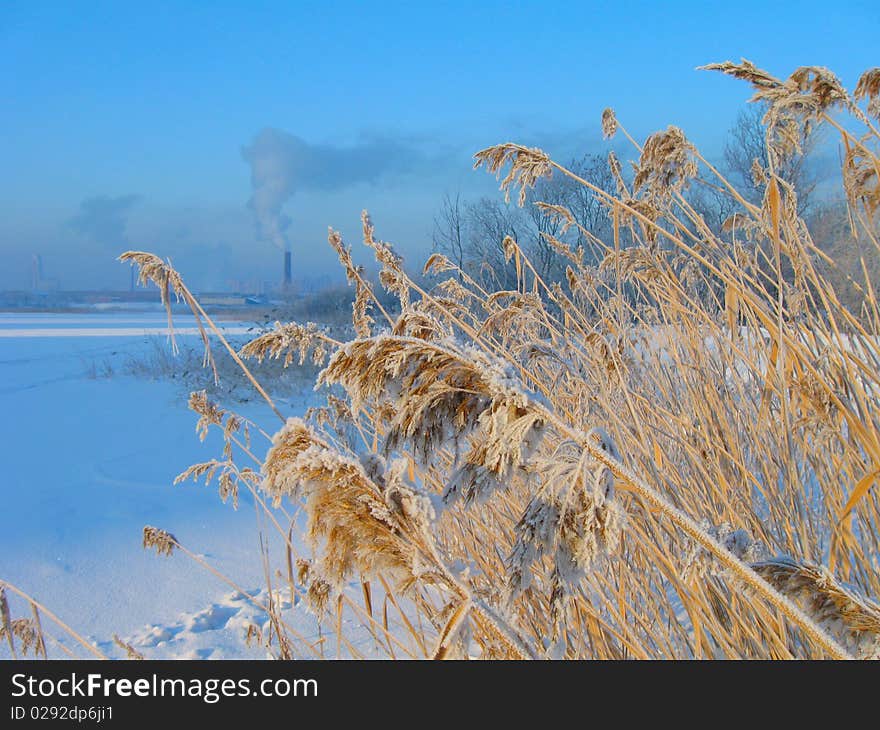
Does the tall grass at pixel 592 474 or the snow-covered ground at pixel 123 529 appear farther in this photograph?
the snow-covered ground at pixel 123 529

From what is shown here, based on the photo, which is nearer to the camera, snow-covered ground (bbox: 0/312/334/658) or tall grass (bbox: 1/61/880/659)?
tall grass (bbox: 1/61/880/659)

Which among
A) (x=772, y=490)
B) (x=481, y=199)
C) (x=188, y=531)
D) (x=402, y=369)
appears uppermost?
(x=481, y=199)

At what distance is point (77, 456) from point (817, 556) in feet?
21.5

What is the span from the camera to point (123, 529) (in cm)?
458

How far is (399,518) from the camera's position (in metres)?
0.85

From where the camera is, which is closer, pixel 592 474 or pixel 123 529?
pixel 592 474

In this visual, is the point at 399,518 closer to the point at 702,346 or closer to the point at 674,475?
the point at 674,475

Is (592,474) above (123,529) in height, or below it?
above

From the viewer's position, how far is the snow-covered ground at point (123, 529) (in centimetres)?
323

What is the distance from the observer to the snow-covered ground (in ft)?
10.6

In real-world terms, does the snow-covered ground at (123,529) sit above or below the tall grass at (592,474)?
below

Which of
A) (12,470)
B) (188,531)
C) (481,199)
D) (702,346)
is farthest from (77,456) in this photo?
(481,199)

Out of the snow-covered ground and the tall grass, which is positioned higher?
the tall grass
